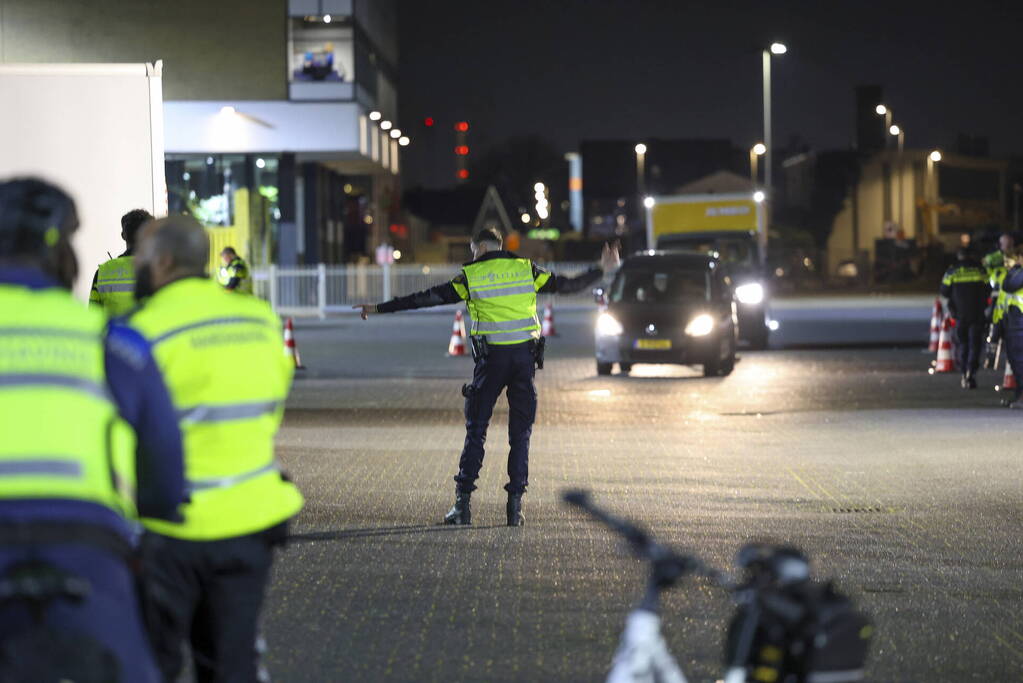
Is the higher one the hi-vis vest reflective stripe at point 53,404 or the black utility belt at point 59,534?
the hi-vis vest reflective stripe at point 53,404

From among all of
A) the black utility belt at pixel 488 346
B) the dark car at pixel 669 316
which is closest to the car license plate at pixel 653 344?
the dark car at pixel 669 316

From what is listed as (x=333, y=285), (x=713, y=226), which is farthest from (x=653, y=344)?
(x=333, y=285)

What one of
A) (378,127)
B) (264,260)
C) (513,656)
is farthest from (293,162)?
(513,656)

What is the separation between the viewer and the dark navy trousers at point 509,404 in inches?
404

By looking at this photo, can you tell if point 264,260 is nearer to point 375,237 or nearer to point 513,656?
point 375,237

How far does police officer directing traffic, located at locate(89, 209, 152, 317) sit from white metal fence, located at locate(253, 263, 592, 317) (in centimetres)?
3457

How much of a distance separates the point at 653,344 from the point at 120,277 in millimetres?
12585

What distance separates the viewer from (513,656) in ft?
22.3

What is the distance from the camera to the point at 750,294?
1102 inches

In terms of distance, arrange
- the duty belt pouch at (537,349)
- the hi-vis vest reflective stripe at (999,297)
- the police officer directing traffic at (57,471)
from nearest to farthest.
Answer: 1. the police officer directing traffic at (57,471)
2. the duty belt pouch at (537,349)
3. the hi-vis vest reflective stripe at (999,297)

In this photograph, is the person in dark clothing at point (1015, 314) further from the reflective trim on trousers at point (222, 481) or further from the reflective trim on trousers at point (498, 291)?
the reflective trim on trousers at point (222, 481)

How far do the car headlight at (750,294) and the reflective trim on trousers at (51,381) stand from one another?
977 inches

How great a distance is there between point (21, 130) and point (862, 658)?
10.9m

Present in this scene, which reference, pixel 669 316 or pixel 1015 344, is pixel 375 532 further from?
pixel 669 316
